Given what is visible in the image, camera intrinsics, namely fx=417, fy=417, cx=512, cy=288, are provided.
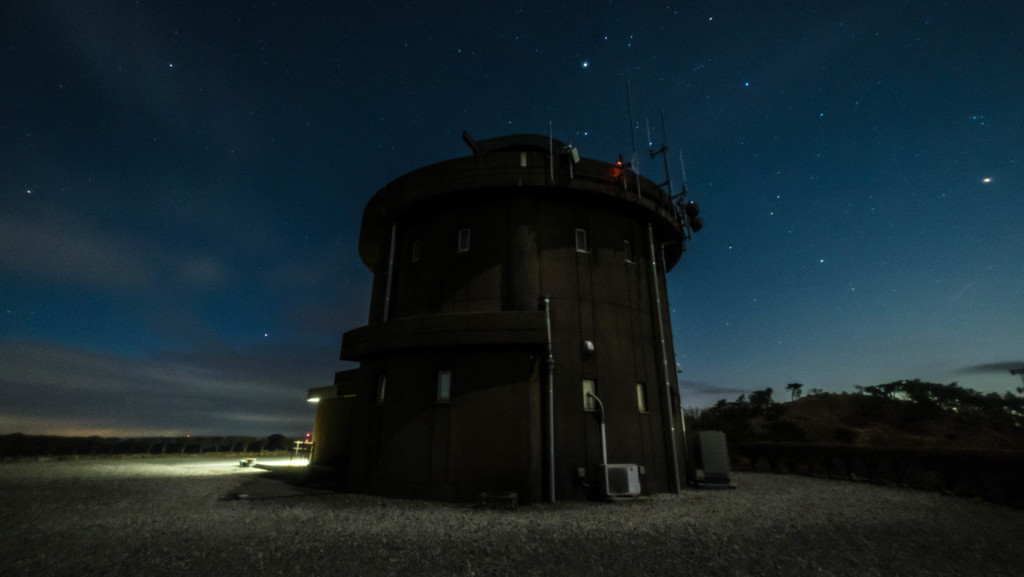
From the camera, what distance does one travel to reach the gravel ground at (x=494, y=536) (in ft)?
19.0

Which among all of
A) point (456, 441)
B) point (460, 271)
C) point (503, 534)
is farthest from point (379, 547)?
point (460, 271)

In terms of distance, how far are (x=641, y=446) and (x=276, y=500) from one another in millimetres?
10965

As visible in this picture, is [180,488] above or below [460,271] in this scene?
below

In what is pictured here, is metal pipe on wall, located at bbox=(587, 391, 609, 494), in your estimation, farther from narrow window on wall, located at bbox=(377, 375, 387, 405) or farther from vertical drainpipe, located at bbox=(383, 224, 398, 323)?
vertical drainpipe, located at bbox=(383, 224, 398, 323)

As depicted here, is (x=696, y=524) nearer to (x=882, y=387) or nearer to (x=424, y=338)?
(x=424, y=338)

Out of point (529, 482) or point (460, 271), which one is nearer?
point (529, 482)

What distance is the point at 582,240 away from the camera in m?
15.0

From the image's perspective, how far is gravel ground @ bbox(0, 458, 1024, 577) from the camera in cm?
580

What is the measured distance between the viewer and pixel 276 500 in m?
11.6

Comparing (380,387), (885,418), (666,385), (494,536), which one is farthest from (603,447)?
(885,418)

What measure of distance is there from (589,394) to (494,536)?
6584 mm

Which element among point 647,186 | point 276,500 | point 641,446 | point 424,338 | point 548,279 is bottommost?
point 276,500

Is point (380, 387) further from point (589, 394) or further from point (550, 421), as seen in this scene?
point (589, 394)

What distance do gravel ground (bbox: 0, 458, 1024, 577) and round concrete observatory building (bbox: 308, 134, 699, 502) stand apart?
1205 millimetres
